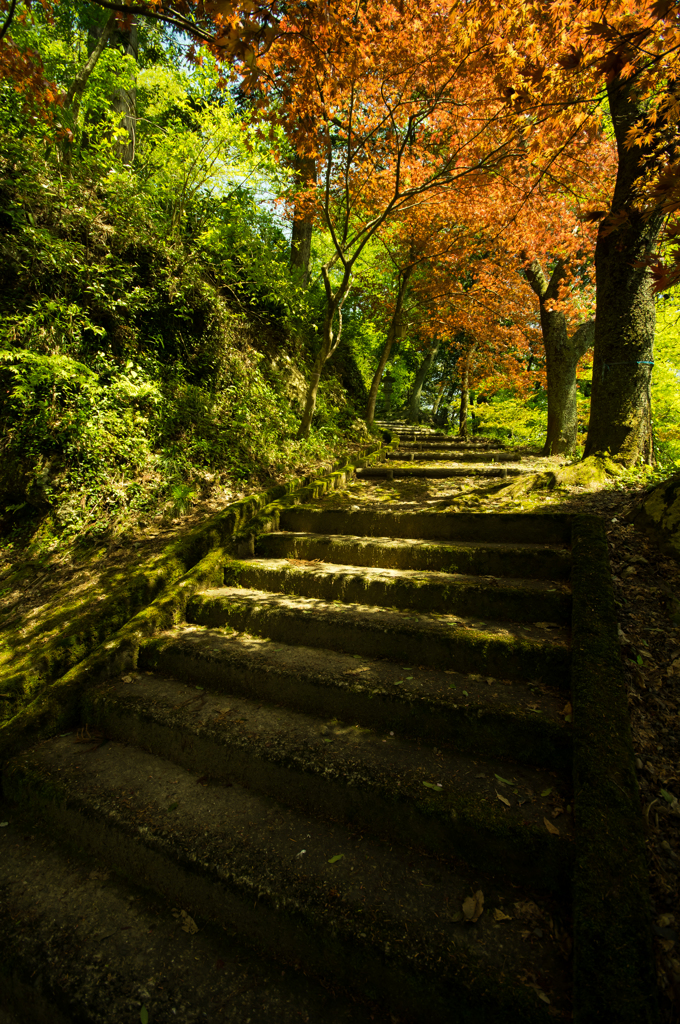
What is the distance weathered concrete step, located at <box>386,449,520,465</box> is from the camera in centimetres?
860

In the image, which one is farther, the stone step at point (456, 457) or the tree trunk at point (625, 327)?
the stone step at point (456, 457)

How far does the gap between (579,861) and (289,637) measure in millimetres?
2075

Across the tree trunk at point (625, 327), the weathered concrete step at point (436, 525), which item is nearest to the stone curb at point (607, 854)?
the weathered concrete step at point (436, 525)

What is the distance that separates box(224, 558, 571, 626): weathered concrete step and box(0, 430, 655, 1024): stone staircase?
0.02m

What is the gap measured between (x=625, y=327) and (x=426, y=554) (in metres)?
3.42

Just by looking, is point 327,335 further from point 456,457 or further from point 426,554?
point 426,554

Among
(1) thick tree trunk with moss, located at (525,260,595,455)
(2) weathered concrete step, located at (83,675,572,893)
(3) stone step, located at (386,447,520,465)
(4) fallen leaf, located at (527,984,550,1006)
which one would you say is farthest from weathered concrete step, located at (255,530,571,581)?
(1) thick tree trunk with moss, located at (525,260,595,455)

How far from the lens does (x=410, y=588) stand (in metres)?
3.28

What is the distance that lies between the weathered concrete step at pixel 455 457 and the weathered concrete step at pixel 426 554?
5171mm

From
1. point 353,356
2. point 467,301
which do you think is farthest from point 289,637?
point 467,301

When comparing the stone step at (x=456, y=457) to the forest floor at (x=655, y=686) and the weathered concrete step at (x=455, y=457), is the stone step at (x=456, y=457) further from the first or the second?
the forest floor at (x=655, y=686)

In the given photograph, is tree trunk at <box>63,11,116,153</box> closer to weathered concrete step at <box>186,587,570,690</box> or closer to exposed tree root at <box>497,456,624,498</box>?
weathered concrete step at <box>186,587,570,690</box>

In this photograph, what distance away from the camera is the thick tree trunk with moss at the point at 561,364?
8.09 metres

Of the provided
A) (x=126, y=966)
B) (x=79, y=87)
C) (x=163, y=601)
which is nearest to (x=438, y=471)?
(x=163, y=601)
